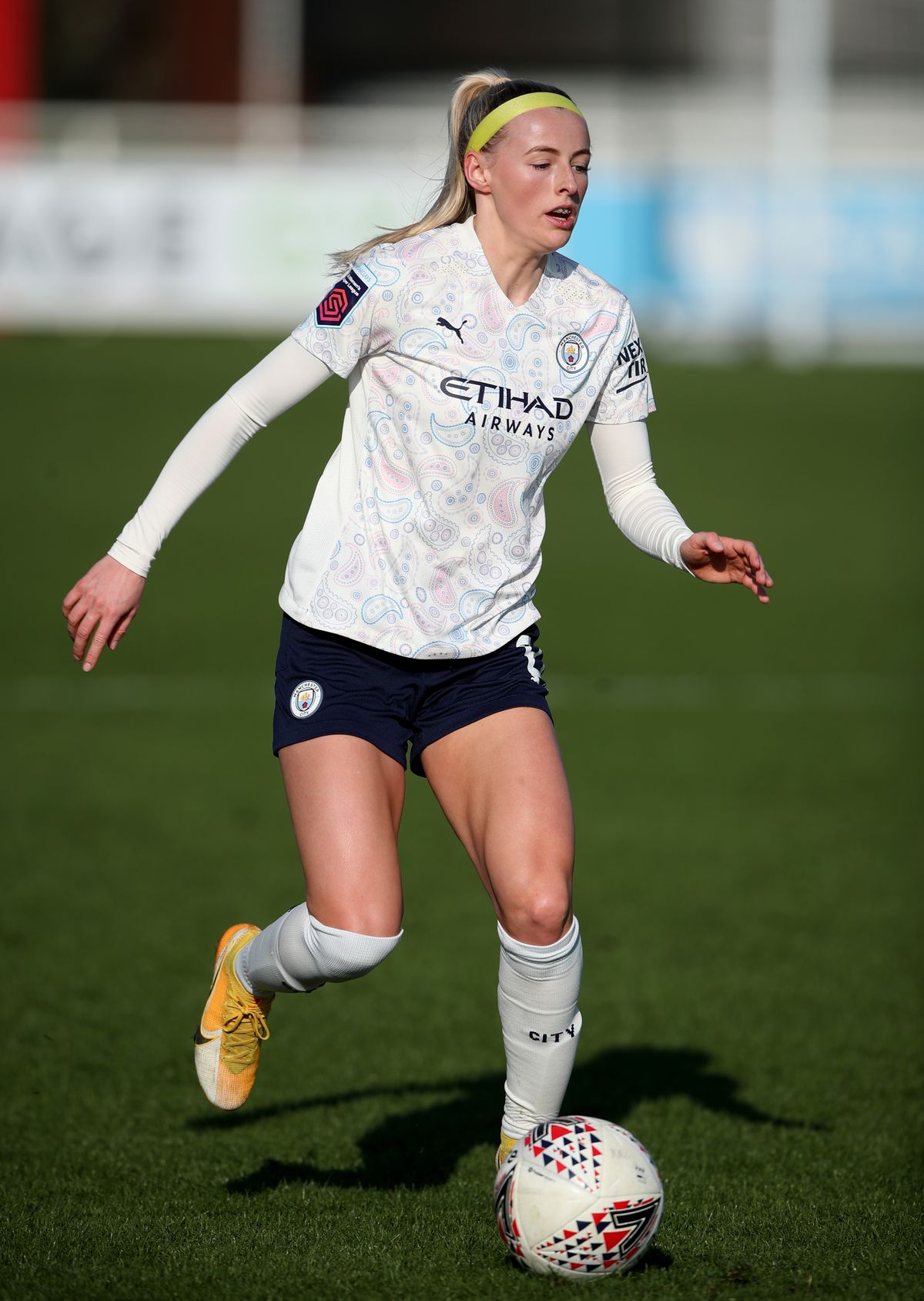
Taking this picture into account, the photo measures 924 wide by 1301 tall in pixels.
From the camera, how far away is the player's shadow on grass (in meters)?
4.40

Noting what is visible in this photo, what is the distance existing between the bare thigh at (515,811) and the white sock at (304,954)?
0.93ft

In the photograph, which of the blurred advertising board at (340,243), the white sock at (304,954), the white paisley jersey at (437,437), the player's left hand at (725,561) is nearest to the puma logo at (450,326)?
the white paisley jersey at (437,437)

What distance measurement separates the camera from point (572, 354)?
13.2 ft

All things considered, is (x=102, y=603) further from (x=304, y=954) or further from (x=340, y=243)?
(x=340, y=243)

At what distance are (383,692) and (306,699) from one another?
0.18m

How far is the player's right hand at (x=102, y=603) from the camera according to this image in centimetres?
387

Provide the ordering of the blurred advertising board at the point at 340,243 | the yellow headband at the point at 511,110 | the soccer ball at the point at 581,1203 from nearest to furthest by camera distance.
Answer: the soccer ball at the point at 581,1203 < the yellow headband at the point at 511,110 < the blurred advertising board at the point at 340,243

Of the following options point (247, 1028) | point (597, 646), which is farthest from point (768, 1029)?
point (597, 646)

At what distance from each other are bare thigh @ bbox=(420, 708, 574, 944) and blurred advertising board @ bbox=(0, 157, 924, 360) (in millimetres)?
17671

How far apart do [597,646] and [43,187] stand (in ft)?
39.5

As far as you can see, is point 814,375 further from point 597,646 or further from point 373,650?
point 373,650

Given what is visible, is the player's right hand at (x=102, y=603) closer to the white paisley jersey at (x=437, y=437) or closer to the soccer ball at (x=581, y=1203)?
the white paisley jersey at (x=437, y=437)

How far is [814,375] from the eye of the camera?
23719 millimetres

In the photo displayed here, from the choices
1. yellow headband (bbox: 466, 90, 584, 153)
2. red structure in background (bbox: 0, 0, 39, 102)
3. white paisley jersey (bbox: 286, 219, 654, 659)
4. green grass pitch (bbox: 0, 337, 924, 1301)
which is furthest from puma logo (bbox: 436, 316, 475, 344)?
red structure in background (bbox: 0, 0, 39, 102)
